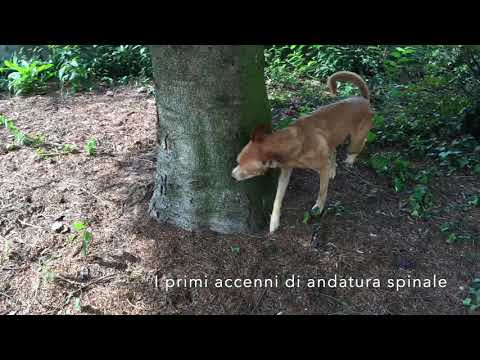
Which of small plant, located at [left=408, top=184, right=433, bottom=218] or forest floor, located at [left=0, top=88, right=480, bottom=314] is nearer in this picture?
forest floor, located at [left=0, top=88, right=480, bottom=314]

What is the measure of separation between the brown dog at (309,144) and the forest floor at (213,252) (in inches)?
13.6

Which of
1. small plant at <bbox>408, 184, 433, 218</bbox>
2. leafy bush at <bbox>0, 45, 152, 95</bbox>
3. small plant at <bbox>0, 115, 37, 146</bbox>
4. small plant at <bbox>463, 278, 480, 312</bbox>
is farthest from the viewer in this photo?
leafy bush at <bbox>0, 45, 152, 95</bbox>

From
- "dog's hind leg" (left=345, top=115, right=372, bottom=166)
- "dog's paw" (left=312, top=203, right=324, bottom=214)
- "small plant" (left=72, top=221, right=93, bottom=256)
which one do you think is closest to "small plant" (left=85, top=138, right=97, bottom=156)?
"small plant" (left=72, top=221, right=93, bottom=256)

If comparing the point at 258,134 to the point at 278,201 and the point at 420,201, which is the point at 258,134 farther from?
the point at 420,201

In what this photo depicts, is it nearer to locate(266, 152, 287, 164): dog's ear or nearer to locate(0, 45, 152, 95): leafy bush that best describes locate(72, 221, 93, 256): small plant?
locate(266, 152, 287, 164): dog's ear

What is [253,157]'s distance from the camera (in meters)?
3.59

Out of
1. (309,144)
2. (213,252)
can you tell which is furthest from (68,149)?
(309,144)

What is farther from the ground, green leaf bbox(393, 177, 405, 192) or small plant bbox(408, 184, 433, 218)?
green leaf bbox(393, 177, 405, 192)

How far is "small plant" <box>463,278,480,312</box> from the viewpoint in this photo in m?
3.29

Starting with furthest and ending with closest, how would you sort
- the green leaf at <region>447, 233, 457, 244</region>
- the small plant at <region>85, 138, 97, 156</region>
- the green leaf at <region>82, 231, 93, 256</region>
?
1. the small plant at <region>85, 138, 97, 156</region>
2. the green leaf at <region>447, 233, 457, 244</region>
3. the green leaf at <region>82, 231, 93, 256</region>

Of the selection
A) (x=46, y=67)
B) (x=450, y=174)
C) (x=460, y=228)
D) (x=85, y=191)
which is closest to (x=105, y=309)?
(x=85, y=191)

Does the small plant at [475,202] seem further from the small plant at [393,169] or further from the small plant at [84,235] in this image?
the small plant at [84,235]

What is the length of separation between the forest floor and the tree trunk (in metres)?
0.20

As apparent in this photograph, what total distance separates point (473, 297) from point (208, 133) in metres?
2.47
